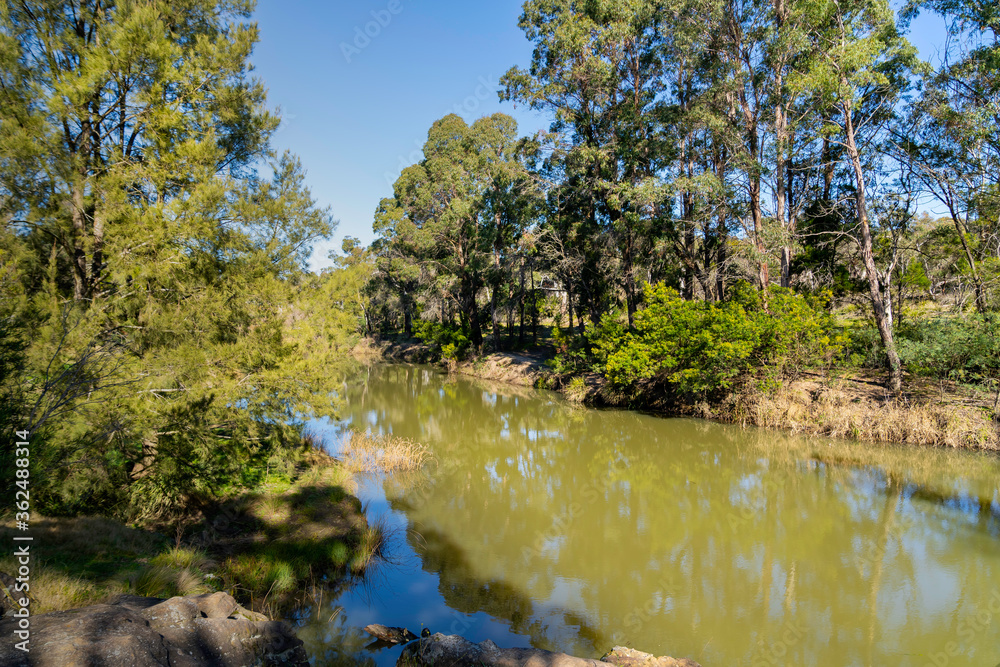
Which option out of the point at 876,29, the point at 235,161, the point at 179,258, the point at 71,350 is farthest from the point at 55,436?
the point at 876,29

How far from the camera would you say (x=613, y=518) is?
352 inches

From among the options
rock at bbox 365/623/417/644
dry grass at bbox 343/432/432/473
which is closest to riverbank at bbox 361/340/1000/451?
dry grass at bbox 343/432/432/473

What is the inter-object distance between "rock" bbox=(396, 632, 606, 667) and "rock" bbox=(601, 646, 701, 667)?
0.42 metres

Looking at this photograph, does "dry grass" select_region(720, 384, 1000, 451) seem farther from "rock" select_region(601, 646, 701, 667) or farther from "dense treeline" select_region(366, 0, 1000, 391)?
"rock" select_region(601, 646, 701, 667)

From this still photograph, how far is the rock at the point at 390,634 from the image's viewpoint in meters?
5.38

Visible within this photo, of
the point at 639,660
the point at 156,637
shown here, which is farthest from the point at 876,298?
the point at 156,637

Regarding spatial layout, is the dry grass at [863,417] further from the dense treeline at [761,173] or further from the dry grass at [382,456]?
the dry grass at [382,456]

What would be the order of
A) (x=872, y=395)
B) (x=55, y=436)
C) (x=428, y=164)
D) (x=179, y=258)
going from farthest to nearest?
(x=428, y=164)
(x=872, y=395)
(x=179, y=258)
(x=55, y=436)

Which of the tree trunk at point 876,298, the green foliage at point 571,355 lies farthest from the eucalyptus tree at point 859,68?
the green foliage at point 571,355

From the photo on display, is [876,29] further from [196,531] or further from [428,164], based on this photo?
[428,164]

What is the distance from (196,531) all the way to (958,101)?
21404mm

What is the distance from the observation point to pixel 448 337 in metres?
33.3

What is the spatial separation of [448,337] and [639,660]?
1148 inches

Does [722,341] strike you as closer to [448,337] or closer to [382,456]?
[382,456]
